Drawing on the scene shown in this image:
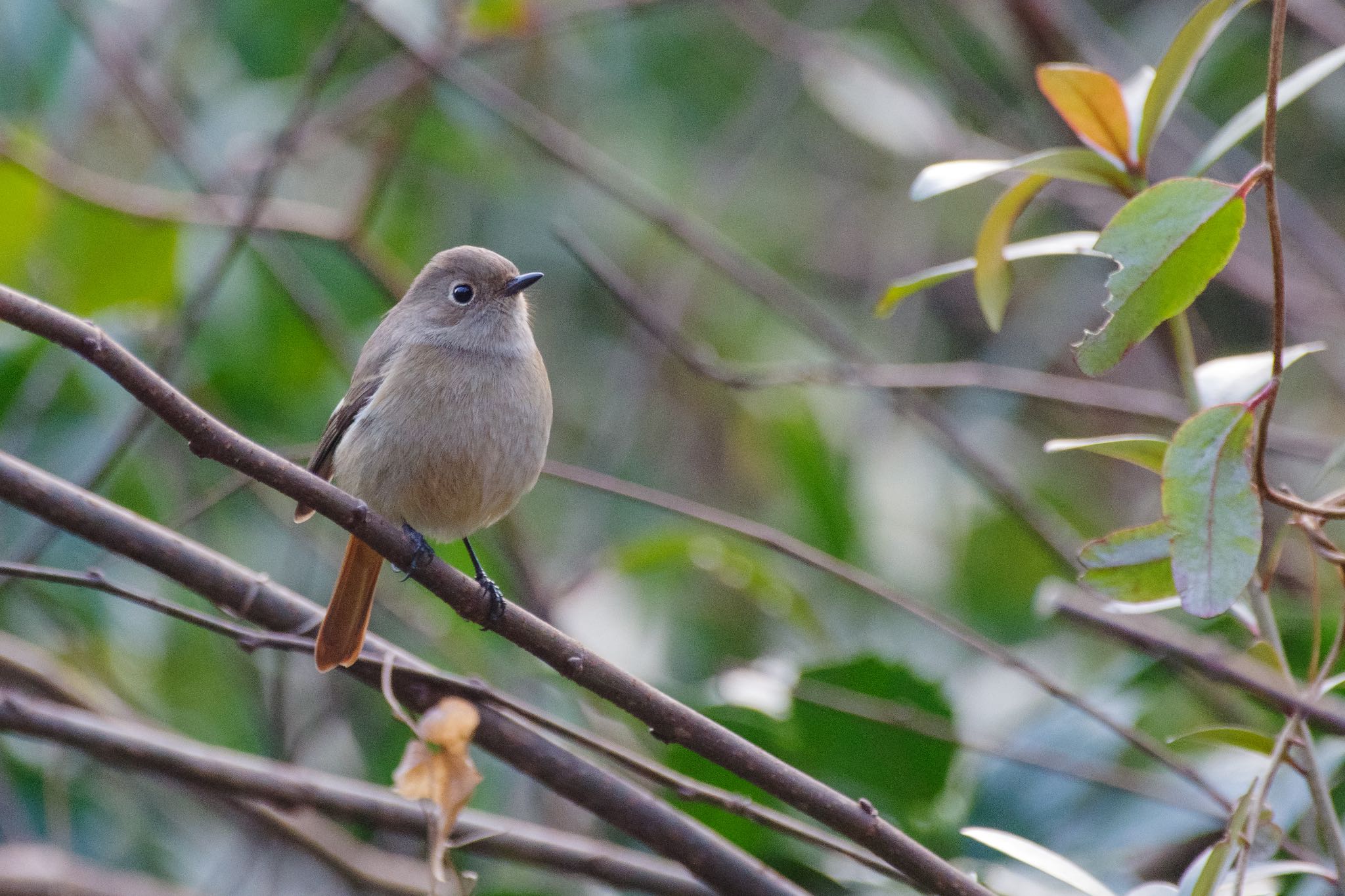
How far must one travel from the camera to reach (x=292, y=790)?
274cm

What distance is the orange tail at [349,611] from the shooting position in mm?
2555

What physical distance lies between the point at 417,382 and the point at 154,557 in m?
0.88

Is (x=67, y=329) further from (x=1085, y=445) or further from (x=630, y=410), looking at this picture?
(x=630, y=410)

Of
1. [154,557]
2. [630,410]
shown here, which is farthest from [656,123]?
Answer: [154,557]

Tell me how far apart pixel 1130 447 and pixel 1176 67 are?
0.62 metres

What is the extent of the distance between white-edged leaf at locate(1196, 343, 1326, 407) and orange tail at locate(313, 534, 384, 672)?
147cm

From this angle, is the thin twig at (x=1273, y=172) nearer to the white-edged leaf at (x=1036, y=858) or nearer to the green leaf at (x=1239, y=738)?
the green leaf at (x=1239, y=738)

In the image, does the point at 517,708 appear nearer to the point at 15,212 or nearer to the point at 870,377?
the point at 870,377

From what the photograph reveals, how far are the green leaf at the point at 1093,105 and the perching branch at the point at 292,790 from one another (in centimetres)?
163

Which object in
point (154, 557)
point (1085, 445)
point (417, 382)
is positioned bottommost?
point (154, 557)

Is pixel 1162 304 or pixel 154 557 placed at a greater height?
pixel 1162 304

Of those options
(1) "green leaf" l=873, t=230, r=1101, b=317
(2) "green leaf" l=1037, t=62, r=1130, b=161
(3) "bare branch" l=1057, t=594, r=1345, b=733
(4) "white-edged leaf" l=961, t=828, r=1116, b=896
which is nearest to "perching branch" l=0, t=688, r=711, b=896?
(4) "white-edged leaf" l=961, t=828, r=1116, b=896

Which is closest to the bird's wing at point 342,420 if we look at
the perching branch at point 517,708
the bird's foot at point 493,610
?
the perching branch at point 517,708

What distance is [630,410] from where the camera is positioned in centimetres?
480
